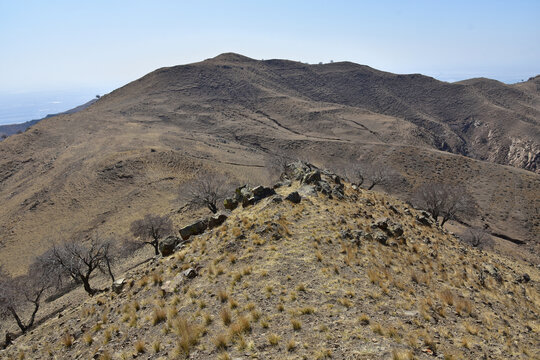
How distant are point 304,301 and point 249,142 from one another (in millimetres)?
72570

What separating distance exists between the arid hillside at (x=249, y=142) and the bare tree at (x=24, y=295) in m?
11.6

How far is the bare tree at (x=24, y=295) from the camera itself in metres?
18.7

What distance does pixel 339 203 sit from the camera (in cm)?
1783

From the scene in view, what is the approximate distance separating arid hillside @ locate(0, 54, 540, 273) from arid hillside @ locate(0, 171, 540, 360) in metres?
22.6

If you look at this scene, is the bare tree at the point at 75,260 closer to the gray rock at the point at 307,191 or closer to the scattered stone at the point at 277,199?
the scattered stone at the point at 277,199

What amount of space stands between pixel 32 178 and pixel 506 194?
81200 mm

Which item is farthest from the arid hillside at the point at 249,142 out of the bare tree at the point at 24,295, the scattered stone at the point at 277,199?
the scattered stone at the point at 277,199

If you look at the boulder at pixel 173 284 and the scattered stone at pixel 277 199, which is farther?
the scattered stone at pixel 277 199

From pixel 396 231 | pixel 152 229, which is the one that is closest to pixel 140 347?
pixel 396 231

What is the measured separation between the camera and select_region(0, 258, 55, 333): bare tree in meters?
18.7

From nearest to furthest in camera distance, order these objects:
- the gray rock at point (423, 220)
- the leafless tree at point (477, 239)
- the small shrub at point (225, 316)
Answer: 1. the small shrub at point (225, 316)
2. the gray rock at point (423, 220)
3. the leafless tree at point (477, 239)

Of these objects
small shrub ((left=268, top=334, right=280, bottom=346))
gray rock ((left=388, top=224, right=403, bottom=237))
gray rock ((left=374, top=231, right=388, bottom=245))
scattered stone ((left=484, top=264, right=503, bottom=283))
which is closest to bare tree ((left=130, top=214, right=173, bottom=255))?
gray rock ((left=374, top=231, right=388, bottom=245))

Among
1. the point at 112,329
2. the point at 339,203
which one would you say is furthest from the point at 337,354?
the point at 339,203

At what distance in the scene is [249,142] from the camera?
263 ft
